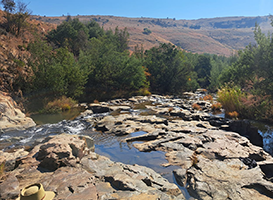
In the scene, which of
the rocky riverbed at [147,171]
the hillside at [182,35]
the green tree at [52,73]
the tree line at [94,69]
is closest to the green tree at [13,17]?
the tree line at [94,69]

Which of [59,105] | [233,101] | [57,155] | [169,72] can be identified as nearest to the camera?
[57,155]

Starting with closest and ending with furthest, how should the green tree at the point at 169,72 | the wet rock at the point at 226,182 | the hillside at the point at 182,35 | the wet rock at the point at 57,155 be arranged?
the wet rock at the point at 226,182, the wet rock at the point at 57,155, the green tree at the point at 169,72, the hillside at the point at 182,35

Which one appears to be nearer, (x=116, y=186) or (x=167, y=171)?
(x=116, y=186)

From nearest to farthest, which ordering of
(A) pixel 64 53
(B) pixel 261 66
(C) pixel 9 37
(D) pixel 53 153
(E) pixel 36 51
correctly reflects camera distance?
1. (D) pixel 53 153
2. (B) pixel 261 66
3. (E) pixel 36 51
4. (A) pixel 64 53
5. (C) pixel 9 37

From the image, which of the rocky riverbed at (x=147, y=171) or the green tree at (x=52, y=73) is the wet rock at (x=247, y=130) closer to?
the rocky riverbed at (x=147, y=171)

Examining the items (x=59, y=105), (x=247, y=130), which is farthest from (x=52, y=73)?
(x=247, y=130)

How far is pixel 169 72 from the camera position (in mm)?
31688

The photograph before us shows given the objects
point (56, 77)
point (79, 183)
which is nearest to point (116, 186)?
point (79, 183)

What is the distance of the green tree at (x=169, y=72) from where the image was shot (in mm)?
31727

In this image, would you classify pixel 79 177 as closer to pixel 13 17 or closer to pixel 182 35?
pixel 13 17

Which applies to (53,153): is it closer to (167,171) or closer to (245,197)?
(167,171)

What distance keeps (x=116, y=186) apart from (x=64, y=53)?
53.6 feet

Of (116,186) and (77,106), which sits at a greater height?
(116,186)

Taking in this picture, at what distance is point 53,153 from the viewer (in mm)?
5594
